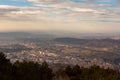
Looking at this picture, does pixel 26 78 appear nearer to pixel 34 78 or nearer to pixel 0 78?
pixel 34 78

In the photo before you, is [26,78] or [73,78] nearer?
[26,78]

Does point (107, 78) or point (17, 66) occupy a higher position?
point (17, 66)

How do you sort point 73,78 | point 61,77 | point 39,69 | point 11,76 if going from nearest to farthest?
point 11,76 → point 61,77 → point 73,78 → point 39,69

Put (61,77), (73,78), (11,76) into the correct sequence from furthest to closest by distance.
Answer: (73,78) → (61,77) → (11,76)

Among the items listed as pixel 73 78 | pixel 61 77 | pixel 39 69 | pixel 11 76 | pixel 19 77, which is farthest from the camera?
pixel 39 69

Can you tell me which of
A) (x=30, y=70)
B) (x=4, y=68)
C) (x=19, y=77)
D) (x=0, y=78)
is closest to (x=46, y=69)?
(x=30, y=70)

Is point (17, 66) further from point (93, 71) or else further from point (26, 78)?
point (93, 71)
